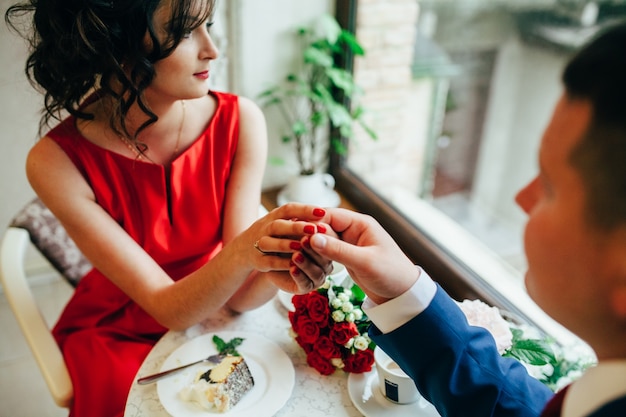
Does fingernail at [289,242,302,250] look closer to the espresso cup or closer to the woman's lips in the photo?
the espresso cup

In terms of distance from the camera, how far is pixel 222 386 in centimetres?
86

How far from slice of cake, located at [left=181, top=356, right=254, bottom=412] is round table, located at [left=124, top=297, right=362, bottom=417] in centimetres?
7

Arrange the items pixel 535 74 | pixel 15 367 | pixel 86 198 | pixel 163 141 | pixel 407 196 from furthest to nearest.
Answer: pixel 535 74, pixel 407 196, pixel 15 367, pixel 163 141, pixel 86 198

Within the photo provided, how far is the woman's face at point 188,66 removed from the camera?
1.09 metres

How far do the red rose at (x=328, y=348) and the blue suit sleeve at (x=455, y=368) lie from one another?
19 centimetres

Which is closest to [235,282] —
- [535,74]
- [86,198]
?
[86,198]

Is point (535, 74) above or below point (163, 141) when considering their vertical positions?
below

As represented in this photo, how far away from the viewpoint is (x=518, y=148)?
16.9 feet

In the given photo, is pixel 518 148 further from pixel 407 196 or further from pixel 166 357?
pixel 166 357

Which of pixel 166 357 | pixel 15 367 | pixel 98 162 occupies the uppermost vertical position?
pixel 98 162

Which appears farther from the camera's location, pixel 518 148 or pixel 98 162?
pixel 518 148

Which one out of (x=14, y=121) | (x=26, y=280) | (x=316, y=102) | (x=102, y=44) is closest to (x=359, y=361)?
(x=102, y=44)

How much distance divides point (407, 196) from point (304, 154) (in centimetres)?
83

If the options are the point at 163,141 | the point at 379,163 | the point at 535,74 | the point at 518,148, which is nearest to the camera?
the point at 163,141
